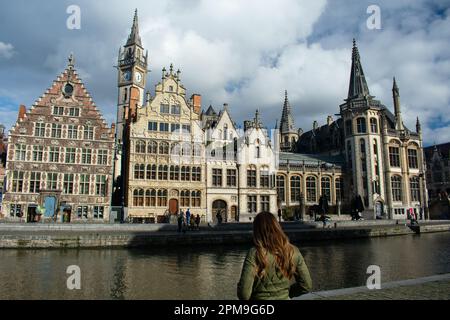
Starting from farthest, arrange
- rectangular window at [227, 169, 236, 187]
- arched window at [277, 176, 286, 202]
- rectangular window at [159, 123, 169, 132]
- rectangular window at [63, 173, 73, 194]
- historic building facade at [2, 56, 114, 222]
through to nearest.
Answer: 1. arched window at [277, 176, 286, 202]
2. rectangular window at [227, 169, 236, 187]
3. rectangular window at [159, 123, 169, 132]
4. rectangular window at [63, 173, 73, 194]
5. historic building facade at [2, 56, 114, 222]

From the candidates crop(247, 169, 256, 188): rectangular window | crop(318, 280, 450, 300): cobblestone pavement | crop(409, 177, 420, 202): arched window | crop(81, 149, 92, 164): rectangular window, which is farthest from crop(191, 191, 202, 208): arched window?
crop(409, 177, 420, 202): arched window

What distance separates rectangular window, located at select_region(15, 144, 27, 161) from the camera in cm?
3900

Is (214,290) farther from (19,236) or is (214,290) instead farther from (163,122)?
(163,122)

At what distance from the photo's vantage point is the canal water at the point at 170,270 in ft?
40.7

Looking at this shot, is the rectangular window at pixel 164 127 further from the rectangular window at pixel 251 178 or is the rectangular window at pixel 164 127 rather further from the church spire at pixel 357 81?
the church spire at pixel 357 81

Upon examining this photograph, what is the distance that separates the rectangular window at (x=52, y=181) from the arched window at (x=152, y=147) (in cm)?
1114

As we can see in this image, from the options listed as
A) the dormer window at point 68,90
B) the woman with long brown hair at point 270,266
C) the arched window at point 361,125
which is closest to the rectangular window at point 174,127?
the dormer window at point 68,90

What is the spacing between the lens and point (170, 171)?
4516cm

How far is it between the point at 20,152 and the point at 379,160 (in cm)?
5310

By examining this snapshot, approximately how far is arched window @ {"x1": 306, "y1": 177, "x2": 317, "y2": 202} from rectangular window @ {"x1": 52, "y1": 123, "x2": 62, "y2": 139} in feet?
123

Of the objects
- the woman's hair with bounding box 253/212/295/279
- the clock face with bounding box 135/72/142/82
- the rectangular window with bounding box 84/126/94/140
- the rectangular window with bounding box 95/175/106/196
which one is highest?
the clock face with bounding box 135/72/142/82

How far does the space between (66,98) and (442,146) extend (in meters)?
88.4

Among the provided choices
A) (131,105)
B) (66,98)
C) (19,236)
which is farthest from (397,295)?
(131,105)

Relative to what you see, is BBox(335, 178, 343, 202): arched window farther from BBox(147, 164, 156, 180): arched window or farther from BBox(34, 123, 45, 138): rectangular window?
BBox(34, 123, 45, 138): rectangular window
